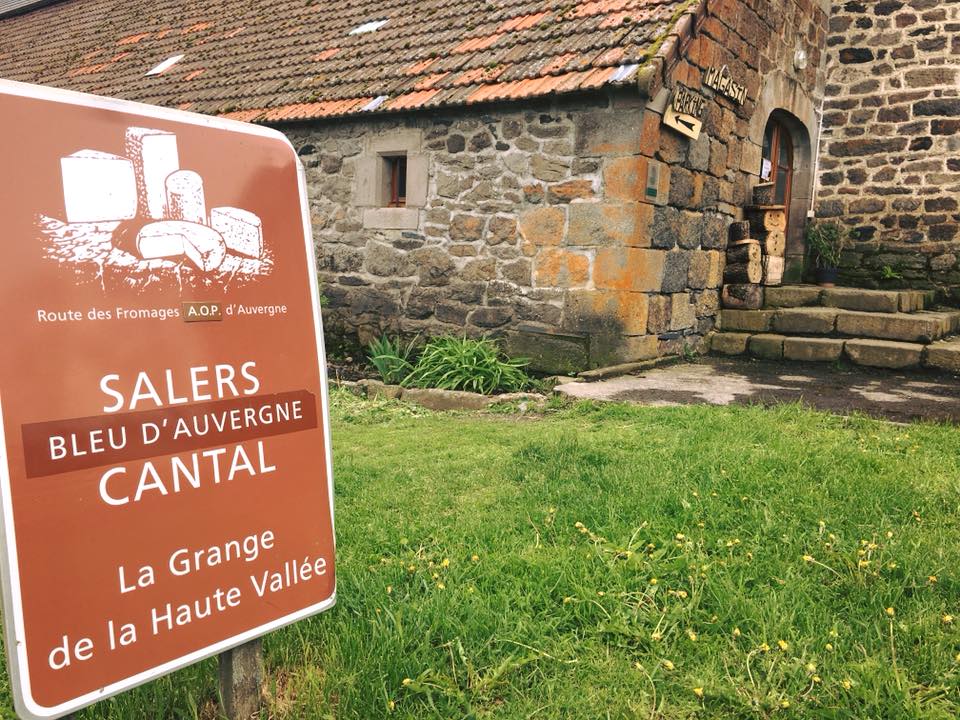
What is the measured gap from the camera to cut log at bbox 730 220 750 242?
800 cm

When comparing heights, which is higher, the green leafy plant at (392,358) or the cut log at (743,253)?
the cut log at (743,253)

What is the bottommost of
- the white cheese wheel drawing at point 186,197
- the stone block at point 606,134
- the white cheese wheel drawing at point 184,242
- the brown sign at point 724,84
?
the white cheese wheel drawing at point 184,242

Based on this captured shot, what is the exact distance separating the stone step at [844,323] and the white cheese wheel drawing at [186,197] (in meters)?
6.88

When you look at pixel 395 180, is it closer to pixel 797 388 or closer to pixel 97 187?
pixel 797 388

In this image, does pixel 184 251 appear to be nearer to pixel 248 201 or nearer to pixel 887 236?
pixel 248 201

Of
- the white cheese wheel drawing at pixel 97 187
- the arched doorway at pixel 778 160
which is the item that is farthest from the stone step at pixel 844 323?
the white cheese wheel drawing at pixel 97 187

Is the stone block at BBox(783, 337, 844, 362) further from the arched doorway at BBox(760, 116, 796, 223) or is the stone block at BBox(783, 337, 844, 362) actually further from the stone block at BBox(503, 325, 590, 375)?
the arched doorway at BBox(760, 116, 796, 223)

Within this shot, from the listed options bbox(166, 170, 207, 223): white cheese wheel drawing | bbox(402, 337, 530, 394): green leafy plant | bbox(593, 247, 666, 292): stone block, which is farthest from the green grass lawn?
bbox(593, 247, 666, 292): stone block

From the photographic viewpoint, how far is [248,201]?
184cm

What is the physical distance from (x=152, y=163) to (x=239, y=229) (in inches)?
9.3

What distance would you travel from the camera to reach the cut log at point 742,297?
8.00 m

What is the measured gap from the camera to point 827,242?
9.59 m

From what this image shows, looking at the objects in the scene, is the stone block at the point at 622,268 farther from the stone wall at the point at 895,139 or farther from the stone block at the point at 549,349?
the stone wall at the point at 895,139

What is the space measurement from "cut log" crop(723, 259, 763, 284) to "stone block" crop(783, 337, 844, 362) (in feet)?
3.06
